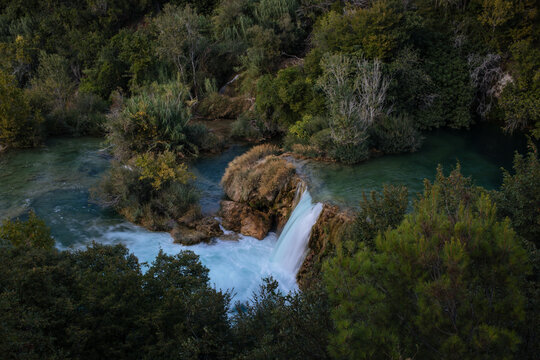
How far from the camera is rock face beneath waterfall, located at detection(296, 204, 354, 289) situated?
10.3 meters

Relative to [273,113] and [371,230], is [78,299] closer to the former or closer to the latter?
[371,230]

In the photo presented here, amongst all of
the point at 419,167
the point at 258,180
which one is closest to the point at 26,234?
the point at 258,180

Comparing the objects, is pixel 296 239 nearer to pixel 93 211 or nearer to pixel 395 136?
pixel 395 136

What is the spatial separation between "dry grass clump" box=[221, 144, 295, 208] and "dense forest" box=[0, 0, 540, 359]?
1568 mm

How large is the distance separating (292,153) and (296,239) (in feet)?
18.3

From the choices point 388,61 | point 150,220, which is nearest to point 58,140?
point 150,220

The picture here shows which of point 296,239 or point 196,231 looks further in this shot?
point 196,231

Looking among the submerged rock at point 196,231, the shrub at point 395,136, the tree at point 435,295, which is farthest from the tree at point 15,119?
the tree at point 435,295

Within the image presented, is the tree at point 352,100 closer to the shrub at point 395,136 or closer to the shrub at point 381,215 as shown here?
the shrub at point 395,136

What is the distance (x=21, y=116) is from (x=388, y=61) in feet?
57.9

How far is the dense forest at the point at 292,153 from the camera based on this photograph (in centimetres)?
414

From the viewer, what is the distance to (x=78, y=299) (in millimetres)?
6156

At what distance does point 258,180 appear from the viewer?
1440 cm

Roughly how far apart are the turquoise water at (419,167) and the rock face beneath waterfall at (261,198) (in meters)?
0.87
